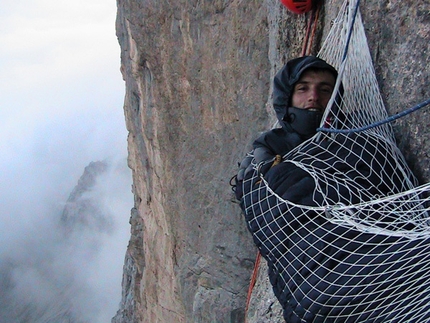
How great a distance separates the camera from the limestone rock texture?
5.71 m

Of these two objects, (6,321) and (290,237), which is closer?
(290,237)

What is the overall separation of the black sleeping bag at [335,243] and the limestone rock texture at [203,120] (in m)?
1.28

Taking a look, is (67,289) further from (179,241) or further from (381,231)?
(381,231)

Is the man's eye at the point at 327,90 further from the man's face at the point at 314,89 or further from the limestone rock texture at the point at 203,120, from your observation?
the limestone rock texture at the point at 203,120

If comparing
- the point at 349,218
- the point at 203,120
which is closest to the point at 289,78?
the point at 349,218

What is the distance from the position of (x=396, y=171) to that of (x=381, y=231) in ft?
1.56

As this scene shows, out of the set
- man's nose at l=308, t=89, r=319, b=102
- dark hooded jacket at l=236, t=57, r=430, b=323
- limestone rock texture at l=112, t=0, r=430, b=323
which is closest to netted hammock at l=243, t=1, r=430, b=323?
dark hooded jacket at l=236, t=57, r=430, b=323

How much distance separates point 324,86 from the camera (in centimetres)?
279

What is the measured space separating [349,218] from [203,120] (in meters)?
5.01

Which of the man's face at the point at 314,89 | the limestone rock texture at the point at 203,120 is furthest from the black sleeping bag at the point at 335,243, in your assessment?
the limestone rock texture at the point at 203,120

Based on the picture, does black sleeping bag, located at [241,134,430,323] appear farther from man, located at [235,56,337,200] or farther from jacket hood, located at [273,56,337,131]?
jacket hood, located at [273,56,337,131]

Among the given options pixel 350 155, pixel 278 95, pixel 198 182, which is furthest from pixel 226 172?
pixel 350 155

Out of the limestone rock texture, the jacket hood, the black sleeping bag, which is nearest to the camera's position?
the black sleeping bag

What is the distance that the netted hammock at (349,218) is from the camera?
200 cm
